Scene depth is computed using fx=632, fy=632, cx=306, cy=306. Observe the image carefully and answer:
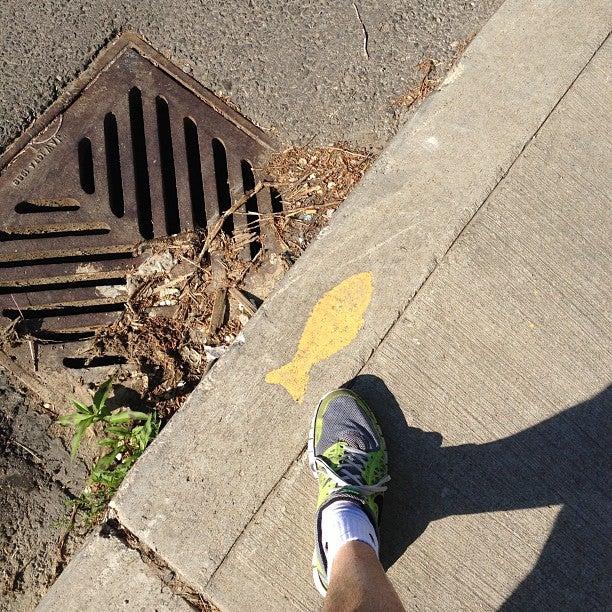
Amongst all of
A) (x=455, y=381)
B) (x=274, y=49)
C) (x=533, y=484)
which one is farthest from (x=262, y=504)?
(x=274, y=49)

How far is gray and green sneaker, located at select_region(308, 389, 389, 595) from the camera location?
1964mm

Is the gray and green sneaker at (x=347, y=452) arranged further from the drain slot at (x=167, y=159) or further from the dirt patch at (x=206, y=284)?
the drain slot at (x=167, y=159)

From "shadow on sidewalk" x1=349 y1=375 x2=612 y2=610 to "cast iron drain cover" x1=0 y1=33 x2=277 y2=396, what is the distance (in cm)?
95

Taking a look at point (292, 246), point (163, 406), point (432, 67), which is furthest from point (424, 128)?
point (163, 406)

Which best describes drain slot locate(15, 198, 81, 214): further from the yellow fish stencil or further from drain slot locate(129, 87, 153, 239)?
the yellow fish stencil

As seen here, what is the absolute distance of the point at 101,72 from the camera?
2467mm

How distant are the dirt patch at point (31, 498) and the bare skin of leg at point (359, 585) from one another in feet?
3.00

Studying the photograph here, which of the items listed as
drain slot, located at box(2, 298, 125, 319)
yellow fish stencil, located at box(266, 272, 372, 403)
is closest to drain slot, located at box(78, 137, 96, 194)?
drain slot, located at box(2, 298, 125, 319)

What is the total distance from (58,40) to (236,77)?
0.72 meters

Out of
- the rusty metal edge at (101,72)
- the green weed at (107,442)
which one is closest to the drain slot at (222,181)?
the rusty metal edge at (101,72)

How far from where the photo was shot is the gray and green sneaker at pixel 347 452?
6.44 ft

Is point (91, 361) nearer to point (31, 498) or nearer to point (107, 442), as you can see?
point (107, 442)

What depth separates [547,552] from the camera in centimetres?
200

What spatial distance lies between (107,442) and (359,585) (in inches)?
37.6
